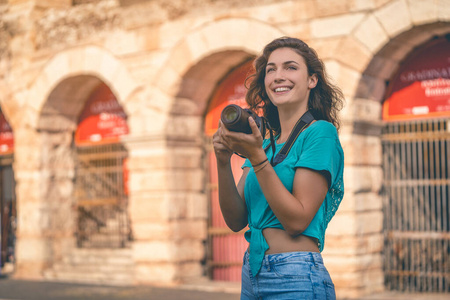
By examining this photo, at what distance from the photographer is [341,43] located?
8.64 meters

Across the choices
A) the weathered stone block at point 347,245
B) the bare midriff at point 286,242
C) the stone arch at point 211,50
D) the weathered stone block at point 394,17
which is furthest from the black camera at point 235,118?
the stone arch at point 211,50

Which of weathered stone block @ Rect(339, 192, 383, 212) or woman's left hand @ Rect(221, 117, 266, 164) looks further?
weathered stone block @ Rect(339, 192, 383, 212)

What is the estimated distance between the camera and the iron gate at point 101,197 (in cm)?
1202

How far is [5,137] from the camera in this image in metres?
13.8

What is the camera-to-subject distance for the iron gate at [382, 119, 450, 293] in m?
8.71

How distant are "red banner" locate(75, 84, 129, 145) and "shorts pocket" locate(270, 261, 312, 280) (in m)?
9.55

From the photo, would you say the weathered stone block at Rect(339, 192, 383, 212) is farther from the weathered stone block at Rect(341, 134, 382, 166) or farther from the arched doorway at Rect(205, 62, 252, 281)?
the arched doorway at Rect(205, 62, 252, 281)

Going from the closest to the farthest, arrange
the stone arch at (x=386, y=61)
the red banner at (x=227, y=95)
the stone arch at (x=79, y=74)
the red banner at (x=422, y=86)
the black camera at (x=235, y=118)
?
Answer: 1. the black camera at (x=235, y=118)
2. the stone arch at (x=386, y=61)
3. the red banner at (x=422, y=86)
4. the red banner at (x=227, y=95)
5. the stone arch at (x=79, y=74)

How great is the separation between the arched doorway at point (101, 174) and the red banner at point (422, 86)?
15.2 ft

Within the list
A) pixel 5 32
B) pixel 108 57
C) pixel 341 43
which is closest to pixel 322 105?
pixel 341 43

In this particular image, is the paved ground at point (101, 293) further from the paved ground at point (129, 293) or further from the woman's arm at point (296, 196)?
the woman's arm at point (296, 196)

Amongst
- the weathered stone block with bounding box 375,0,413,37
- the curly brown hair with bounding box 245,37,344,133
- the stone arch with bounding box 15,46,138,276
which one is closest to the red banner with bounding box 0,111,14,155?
the stone arch with bounding box 15,46,138,276

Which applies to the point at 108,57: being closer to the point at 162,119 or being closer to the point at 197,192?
the point at 162,119

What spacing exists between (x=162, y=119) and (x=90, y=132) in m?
2.61
